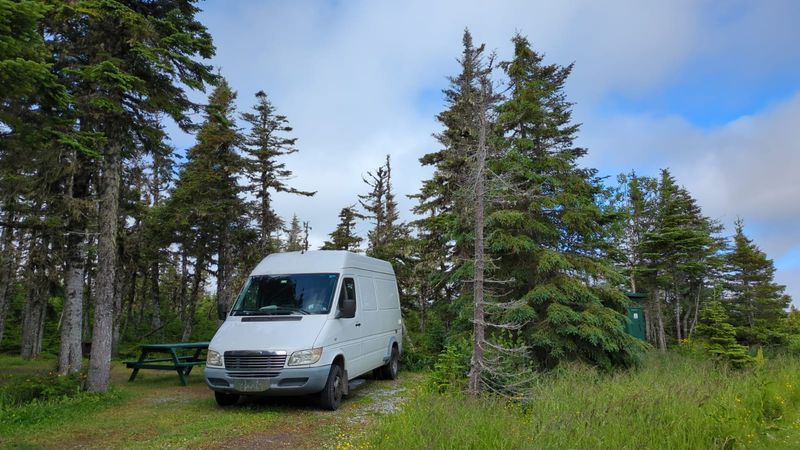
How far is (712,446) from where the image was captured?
537 cm

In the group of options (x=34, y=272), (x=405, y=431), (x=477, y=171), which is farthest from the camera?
(x=34, y=272)

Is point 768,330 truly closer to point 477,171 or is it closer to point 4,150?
point 477,171

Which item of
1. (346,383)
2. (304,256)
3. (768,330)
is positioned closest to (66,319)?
(304,256)

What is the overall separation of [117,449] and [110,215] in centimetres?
544

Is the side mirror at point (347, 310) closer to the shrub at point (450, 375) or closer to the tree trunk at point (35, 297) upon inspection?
the shrub at point (450, 375)

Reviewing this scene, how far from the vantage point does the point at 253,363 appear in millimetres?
7336

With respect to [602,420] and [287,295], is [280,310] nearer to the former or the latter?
[287,295]

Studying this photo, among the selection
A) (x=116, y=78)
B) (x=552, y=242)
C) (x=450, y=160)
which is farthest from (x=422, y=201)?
(x=116, y=78)

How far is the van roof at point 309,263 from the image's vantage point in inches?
351

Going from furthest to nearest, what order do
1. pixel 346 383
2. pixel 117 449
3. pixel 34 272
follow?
pixel 34 272 → pixel 346 383 → pixel 117 449

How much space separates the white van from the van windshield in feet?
0.06

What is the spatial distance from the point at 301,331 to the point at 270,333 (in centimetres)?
51

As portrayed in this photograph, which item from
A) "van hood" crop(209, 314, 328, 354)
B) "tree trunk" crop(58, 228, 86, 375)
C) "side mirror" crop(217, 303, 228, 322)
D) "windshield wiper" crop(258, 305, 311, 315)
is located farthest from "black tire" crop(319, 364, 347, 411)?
"tree trunk" crop(58, 228, 86, 375)

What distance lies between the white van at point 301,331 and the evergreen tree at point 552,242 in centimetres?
341
